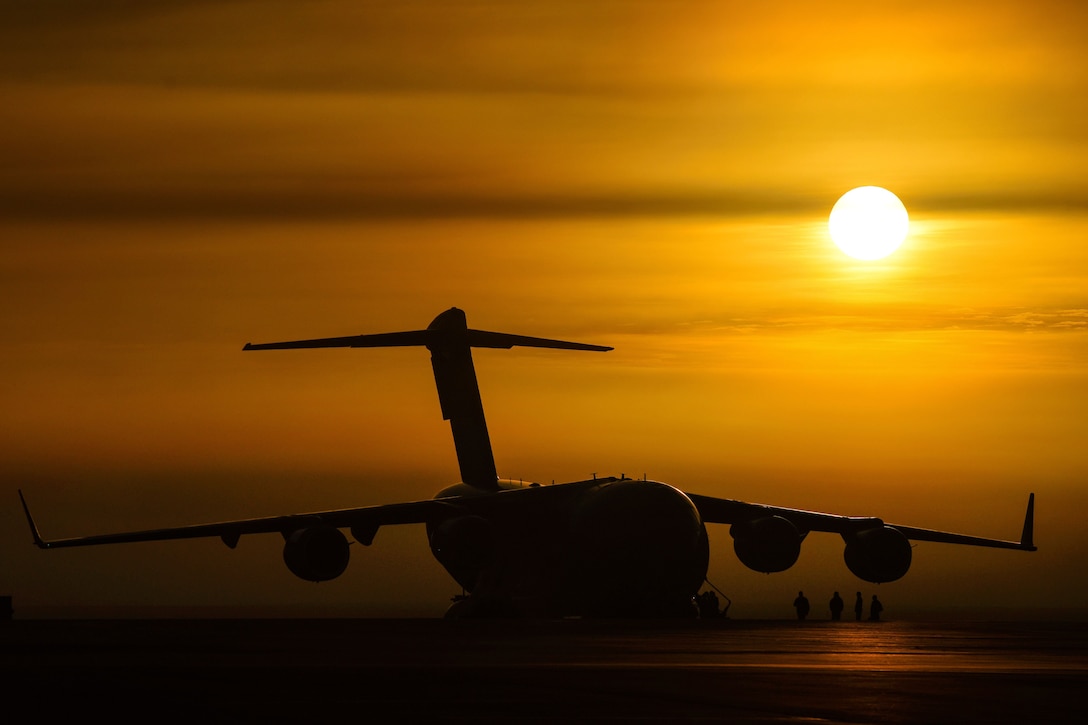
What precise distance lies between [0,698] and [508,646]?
12381 millimetres

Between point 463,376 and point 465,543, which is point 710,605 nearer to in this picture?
point 465,543

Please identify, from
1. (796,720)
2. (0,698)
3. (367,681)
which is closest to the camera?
(796,720)

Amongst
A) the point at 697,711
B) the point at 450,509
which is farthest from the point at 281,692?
the point at 450,509

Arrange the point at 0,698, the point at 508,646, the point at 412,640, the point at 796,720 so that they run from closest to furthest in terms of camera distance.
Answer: the point at 796,720
the point at 0,698
the point at 508,646
the point at 412,640

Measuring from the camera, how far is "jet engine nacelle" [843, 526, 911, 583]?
48.9 metres

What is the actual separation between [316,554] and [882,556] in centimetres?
1707

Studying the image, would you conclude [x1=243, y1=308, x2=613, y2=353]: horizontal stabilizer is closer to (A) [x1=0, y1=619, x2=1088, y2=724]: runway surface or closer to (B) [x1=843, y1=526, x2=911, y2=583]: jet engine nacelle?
(B) [x1=843, y1=526, x2=911, y2=583]: jet engine nacelle

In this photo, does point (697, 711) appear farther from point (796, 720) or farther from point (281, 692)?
point (281, 692)

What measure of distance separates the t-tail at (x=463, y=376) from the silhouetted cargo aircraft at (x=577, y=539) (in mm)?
2374

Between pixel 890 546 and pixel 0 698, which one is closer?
pixel 0 698

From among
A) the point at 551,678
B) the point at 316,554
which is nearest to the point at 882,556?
the point at 316,554

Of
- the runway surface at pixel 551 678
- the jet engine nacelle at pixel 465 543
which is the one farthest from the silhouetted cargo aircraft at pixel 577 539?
the runway surface at pixel 551 678

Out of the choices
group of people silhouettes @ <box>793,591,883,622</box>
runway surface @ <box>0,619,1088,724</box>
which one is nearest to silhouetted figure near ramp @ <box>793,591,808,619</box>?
group of people silhouettes @ <box>793,591,883,622</box>

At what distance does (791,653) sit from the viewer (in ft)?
81.4
